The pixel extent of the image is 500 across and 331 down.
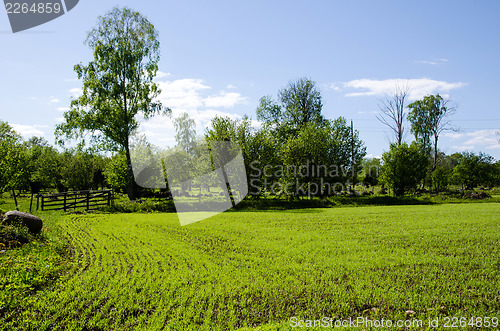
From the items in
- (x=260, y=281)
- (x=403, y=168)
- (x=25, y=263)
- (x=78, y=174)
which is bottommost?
(x=260, y=281)

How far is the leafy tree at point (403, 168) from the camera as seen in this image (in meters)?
38.2

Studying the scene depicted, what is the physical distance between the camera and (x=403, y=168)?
125 feet

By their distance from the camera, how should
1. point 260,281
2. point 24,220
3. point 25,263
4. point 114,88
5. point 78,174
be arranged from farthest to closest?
1. point 78,174
2. point 114,88
3. point 24,220
4. point 25,263
5. point 260,281

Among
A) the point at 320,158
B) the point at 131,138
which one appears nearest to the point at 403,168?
the point at 320,158

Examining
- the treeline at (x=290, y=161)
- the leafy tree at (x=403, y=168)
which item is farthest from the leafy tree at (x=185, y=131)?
the leafy tree at (x=403, y=168)

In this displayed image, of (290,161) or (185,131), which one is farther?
(185,131)

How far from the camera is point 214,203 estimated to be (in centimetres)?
2989

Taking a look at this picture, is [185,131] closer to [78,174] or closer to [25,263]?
[78,174]

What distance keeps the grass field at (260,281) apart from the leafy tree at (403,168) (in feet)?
85.3

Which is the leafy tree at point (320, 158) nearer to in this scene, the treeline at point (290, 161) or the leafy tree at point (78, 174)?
the treeline at point (290, 161)

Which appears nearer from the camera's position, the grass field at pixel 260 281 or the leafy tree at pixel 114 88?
the grass field at pixel 260 281

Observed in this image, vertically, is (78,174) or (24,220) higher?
(78,174)

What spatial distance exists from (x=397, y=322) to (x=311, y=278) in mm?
2498

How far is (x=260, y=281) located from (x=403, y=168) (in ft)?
118
